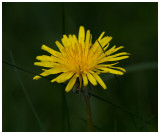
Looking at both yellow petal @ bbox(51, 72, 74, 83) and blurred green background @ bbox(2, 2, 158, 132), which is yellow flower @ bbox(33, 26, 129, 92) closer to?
yellow petal @ bbox(51, 72, 74, 83)

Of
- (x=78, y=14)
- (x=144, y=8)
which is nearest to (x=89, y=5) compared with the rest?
(x=78, y=14)

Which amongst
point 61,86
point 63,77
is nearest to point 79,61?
point 63,77

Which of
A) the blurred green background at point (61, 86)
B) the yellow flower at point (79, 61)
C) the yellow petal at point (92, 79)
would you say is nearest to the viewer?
the yellow petal at point (92, 79)

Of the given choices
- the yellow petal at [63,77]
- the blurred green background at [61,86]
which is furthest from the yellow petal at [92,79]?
the blurred green background at [61,86]

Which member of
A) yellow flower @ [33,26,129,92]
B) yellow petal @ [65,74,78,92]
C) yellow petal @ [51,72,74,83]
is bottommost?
yellow petal @ [65,74,78,92]

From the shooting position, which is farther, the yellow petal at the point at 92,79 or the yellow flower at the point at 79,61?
the yellow flower at the point at 79,61

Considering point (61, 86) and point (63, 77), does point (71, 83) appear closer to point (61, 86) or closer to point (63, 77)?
point (63, 77)

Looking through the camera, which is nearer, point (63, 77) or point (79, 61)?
point (63, 77)

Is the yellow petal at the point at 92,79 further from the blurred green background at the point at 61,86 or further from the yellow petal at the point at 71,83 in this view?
the blurred green background at the point at 61,86

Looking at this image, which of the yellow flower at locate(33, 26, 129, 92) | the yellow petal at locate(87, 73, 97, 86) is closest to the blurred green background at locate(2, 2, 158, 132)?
the yellow flower at locate(33, 26, 129, 92)
